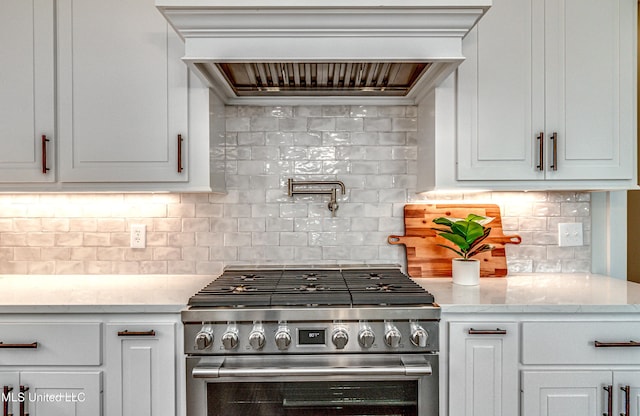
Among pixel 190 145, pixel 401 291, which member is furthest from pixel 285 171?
pixel 401 291

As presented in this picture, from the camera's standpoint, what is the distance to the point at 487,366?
5.26 ft

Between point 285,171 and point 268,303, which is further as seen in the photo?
point 285,171

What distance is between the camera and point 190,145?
1898mm

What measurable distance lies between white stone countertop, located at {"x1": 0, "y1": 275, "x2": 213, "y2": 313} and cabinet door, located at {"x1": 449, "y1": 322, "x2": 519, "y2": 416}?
1059mm

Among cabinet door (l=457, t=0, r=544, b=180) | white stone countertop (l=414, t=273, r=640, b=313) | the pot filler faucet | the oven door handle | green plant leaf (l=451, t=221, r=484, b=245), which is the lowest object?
the oven door handle

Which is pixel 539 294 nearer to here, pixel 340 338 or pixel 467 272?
pixel 467 272

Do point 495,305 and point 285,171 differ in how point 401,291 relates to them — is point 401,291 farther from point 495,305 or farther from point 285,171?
point 285,171

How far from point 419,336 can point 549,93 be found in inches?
48.0

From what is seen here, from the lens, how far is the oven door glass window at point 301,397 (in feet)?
5.19

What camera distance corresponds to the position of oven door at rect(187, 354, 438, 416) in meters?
1.58

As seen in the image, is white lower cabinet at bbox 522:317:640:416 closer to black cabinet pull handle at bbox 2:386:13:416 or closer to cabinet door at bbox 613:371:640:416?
cabinet door at bbox 613:371:640:416

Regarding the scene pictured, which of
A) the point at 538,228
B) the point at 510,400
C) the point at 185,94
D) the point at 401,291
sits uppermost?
the point at 185,94

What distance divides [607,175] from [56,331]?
2.35m

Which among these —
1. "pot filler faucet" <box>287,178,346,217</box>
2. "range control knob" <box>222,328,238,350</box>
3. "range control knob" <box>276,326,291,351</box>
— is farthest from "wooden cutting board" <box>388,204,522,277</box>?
"range control knob" <box>222,328,238,350</box>
